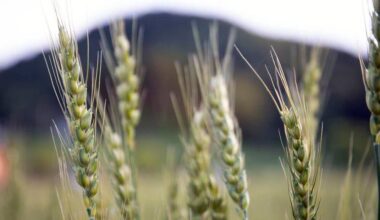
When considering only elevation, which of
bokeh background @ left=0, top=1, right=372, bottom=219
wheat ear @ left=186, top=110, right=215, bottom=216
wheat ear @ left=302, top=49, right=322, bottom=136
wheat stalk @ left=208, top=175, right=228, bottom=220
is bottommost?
bokeh background @ left=0, top=1, right=372, bottom=219

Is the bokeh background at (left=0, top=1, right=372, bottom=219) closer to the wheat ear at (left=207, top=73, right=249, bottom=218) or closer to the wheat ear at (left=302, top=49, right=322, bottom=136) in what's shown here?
the wheat ear at (left=302, top=49, right=322, bottom=136)

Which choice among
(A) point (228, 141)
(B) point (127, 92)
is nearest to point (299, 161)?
(A) point (228, 141)

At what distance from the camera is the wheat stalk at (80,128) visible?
1395 mm

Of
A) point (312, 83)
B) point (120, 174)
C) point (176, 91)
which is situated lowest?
point (176, 91)

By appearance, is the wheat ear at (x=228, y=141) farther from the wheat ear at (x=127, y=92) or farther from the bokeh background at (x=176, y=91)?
the bokeh background at (x=176, y=91)

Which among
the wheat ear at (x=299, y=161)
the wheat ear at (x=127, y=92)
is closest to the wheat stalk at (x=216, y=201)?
the wheat ear at (x=127, y=92)

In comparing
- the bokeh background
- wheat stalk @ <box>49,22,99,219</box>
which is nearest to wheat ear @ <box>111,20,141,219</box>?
wheat stalk @ <box>49,22,99,219</box>

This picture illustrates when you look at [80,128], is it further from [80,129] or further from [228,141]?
[228,141]

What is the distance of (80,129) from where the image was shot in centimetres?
139

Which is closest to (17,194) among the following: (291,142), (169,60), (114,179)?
(114,179)

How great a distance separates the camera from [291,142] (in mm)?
1391

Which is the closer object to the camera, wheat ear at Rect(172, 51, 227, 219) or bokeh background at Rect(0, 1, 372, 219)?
wheat ear at Rect(172, 51, 227, 219)

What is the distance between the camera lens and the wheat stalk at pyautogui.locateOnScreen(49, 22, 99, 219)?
54.9 inches

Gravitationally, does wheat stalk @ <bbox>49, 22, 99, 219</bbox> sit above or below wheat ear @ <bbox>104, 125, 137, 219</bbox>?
above
